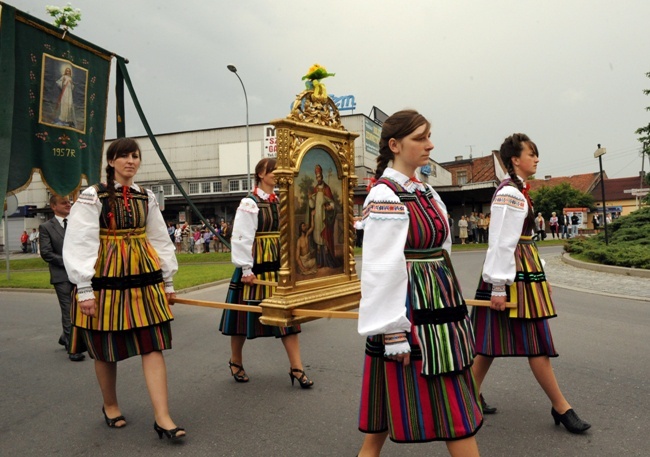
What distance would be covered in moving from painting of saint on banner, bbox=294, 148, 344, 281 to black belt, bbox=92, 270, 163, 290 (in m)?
1.15

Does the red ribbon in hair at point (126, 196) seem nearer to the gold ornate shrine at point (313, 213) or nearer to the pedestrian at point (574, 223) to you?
the gold ornate shrine at point (313, 213)

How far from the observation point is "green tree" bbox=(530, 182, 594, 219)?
56062 mm

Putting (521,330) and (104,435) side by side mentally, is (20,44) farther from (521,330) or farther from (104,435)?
(521,330)

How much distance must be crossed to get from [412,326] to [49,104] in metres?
3.99

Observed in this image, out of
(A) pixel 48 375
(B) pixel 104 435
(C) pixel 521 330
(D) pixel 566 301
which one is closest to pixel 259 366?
(B) pixel 104 435

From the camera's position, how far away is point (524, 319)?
11.8 ft

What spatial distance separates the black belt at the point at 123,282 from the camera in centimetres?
369

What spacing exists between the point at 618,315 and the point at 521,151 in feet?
17.1

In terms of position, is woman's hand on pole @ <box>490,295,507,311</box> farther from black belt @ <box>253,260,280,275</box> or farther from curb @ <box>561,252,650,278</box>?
curb @ <box>561,252,650,278</box>

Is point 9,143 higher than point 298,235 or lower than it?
higher

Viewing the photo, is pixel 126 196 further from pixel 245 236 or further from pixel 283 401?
pixel 283 401

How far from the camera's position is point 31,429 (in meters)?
4.04

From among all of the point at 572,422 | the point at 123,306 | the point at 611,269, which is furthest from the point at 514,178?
the point at 611,269

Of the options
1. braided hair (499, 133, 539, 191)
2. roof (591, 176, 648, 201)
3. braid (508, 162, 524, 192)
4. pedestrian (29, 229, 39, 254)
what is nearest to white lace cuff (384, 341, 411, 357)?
braid (508, 162, 524, 192)
